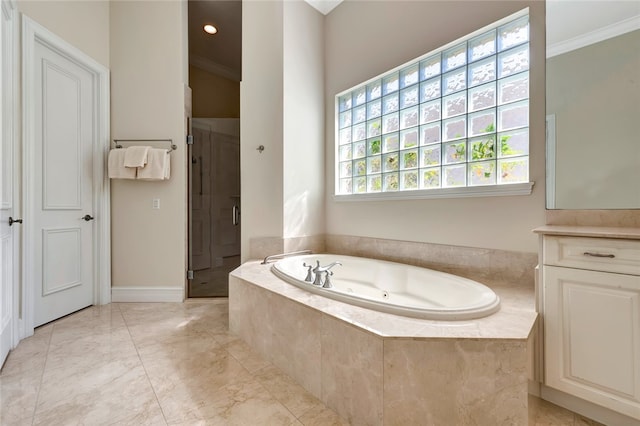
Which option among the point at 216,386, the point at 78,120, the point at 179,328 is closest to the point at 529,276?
the point at 216,386

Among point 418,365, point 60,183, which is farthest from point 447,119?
point 60,183

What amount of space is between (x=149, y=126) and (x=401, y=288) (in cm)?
274

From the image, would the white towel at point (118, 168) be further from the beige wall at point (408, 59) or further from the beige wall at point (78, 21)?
the beige wall at point (408, 59)

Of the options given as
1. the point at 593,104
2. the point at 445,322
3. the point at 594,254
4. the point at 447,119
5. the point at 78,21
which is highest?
the point at 78,21

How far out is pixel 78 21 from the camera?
2.47 metres

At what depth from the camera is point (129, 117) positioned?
2.78 metres

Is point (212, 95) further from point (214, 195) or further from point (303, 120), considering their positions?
point (303, 120)

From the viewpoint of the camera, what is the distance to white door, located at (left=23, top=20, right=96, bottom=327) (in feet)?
7.22

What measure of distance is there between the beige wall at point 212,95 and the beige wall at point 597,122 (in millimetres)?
3722

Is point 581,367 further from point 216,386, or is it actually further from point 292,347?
point 216,386

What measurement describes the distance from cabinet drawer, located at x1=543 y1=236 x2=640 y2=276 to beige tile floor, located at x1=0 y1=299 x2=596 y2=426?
2.17 feet

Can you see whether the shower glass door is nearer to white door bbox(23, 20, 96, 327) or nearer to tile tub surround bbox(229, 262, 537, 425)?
white door bbox(23, 20, 96, 327)

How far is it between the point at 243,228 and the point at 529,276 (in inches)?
87.4

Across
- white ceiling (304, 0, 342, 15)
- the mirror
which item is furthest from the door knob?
the mirror
